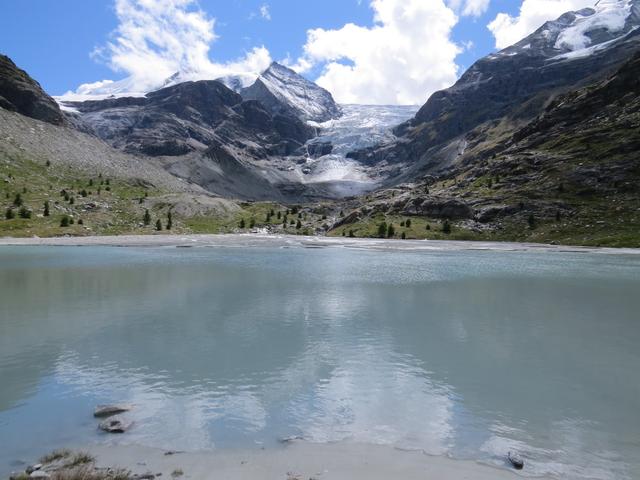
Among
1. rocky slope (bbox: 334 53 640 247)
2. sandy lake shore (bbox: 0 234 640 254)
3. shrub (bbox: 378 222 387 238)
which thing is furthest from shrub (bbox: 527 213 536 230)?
shrub (bbox: 378 222 387 238)

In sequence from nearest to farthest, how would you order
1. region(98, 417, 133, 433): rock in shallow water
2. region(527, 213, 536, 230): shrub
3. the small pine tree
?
region(98, 417, 133, 433): rock in shallow water, region(527, 213, 536, 230): shrub, the small pine tree

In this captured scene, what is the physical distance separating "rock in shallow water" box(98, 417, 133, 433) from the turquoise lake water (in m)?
0.40

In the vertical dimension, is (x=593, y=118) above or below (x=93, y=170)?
above

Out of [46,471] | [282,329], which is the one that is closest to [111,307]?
[282,329]

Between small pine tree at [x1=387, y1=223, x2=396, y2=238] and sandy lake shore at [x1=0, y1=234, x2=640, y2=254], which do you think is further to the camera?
small pine tree at [x1=387, y1=223, x2=396, y2=238]

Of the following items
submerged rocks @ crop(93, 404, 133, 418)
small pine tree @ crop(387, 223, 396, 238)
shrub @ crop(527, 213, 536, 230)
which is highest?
shrub @ crop(527, 213, 536, 230)

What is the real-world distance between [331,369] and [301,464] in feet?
28.0

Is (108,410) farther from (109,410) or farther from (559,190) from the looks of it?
(559,190)

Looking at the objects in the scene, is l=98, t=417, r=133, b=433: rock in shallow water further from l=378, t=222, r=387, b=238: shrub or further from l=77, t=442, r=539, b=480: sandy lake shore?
l=378, t=222, r=387, b=238: shrub

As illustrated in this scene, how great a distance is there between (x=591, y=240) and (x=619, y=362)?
97723 millimetres

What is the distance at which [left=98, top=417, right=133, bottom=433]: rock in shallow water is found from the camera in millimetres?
14477

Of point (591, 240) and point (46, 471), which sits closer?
point (46, 471)

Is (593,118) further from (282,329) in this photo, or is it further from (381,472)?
(381,472)

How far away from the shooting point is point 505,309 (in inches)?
1432
